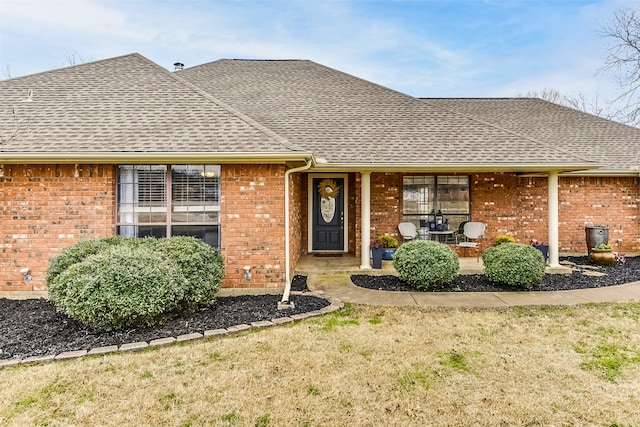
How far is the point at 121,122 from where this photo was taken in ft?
22.8

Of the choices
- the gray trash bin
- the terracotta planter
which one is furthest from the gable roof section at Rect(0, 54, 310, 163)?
the gray trash bin

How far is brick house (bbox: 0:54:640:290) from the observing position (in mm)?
6477

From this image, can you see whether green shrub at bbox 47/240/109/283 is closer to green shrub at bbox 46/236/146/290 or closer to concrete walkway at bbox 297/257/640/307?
green shrub at bbox 46/236/146/290

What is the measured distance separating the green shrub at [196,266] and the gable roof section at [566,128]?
316 inches

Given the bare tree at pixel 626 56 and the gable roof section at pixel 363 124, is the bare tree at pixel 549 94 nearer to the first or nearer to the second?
the bare tree at pixel 626 56

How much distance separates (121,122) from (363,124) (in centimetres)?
565

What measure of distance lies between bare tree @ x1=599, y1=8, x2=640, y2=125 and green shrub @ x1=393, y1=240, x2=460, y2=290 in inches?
470

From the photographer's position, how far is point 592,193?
10945 mm

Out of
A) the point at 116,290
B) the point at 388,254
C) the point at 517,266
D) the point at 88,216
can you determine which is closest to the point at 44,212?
the point at 88,216

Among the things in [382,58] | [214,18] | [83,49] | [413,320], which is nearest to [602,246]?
[413,320]

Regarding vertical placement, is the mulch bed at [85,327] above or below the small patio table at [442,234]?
below

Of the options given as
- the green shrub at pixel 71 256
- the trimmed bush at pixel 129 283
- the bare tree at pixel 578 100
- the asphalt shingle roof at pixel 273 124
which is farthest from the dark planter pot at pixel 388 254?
the bare tree at pixel 578 100

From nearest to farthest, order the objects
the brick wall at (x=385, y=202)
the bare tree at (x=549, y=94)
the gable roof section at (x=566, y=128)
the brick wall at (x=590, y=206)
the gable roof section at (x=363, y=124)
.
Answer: the gable roof section at (x=363, y=124)
the brick wall at (x=385, y=202)
the brick wall at (x=590, y=206)
the gable roof section at (x=566, y=128)
the bare tree at (x=549, y=94)

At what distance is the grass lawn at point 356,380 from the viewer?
299 cm
